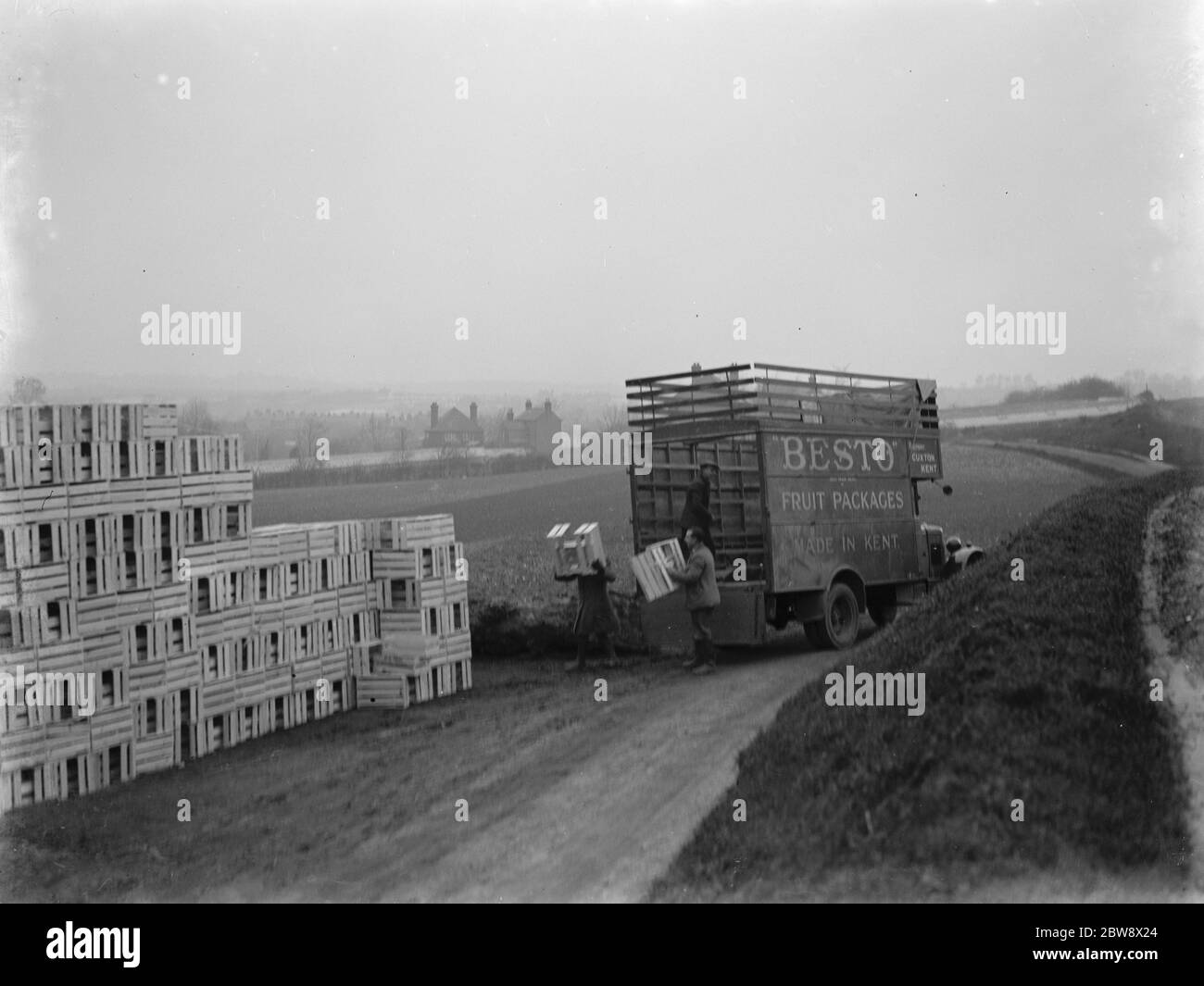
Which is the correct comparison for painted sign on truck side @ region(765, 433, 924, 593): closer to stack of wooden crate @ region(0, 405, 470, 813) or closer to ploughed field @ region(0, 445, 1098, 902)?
ploughed field @ region(0, 445, 1098, 902)

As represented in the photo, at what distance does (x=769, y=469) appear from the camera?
52.7 feet

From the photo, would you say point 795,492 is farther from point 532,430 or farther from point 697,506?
point 532,430

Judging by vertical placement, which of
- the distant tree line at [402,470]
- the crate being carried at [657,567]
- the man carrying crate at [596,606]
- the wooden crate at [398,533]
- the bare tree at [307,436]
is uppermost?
the bare tree at [307,436]

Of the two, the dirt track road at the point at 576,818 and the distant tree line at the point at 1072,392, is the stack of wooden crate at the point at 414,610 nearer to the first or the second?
the dirt track road at the point at 576,818

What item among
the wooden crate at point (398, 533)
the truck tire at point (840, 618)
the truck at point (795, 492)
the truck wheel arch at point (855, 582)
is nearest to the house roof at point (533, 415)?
the truck at point (795, 492)

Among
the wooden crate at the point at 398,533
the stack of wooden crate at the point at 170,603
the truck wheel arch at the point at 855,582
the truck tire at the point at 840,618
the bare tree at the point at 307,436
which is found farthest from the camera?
the bare tree at the point at 307,436

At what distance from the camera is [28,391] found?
1297 centimetres

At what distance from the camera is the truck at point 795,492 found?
1623 centimetres

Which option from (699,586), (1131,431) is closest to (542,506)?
(699,586)

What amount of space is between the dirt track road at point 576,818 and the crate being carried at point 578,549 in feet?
8.16

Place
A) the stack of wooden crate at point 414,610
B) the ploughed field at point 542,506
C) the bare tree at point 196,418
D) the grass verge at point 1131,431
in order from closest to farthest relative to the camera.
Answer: the grass verge at point 1131,431 → the stack of wooden crate at point 414,610 → the bare tree at point 196,418 → the ploughed field at point 542,506

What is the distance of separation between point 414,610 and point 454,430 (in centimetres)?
661
